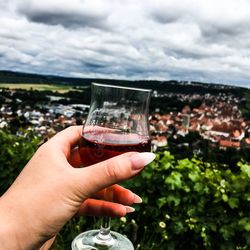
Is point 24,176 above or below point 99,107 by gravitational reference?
below

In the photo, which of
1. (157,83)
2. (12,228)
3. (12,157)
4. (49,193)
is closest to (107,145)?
(49,193)

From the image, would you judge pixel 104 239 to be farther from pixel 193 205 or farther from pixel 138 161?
pixel 193 205

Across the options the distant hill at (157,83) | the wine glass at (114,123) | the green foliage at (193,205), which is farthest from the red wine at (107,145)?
the distant hill at (157,83)

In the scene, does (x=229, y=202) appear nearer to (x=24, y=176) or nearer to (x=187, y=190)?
(x=187, y=190)

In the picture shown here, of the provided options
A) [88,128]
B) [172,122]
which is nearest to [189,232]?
[88,128]

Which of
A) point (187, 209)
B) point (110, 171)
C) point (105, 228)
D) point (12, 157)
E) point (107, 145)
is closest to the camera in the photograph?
point (110, 171)

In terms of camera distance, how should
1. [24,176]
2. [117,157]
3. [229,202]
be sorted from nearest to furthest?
1. [117,157]
2. [24,176]
3. [229,202]

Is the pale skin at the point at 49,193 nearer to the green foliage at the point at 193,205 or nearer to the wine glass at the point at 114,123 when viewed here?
the wine glass at the point at 114,123
